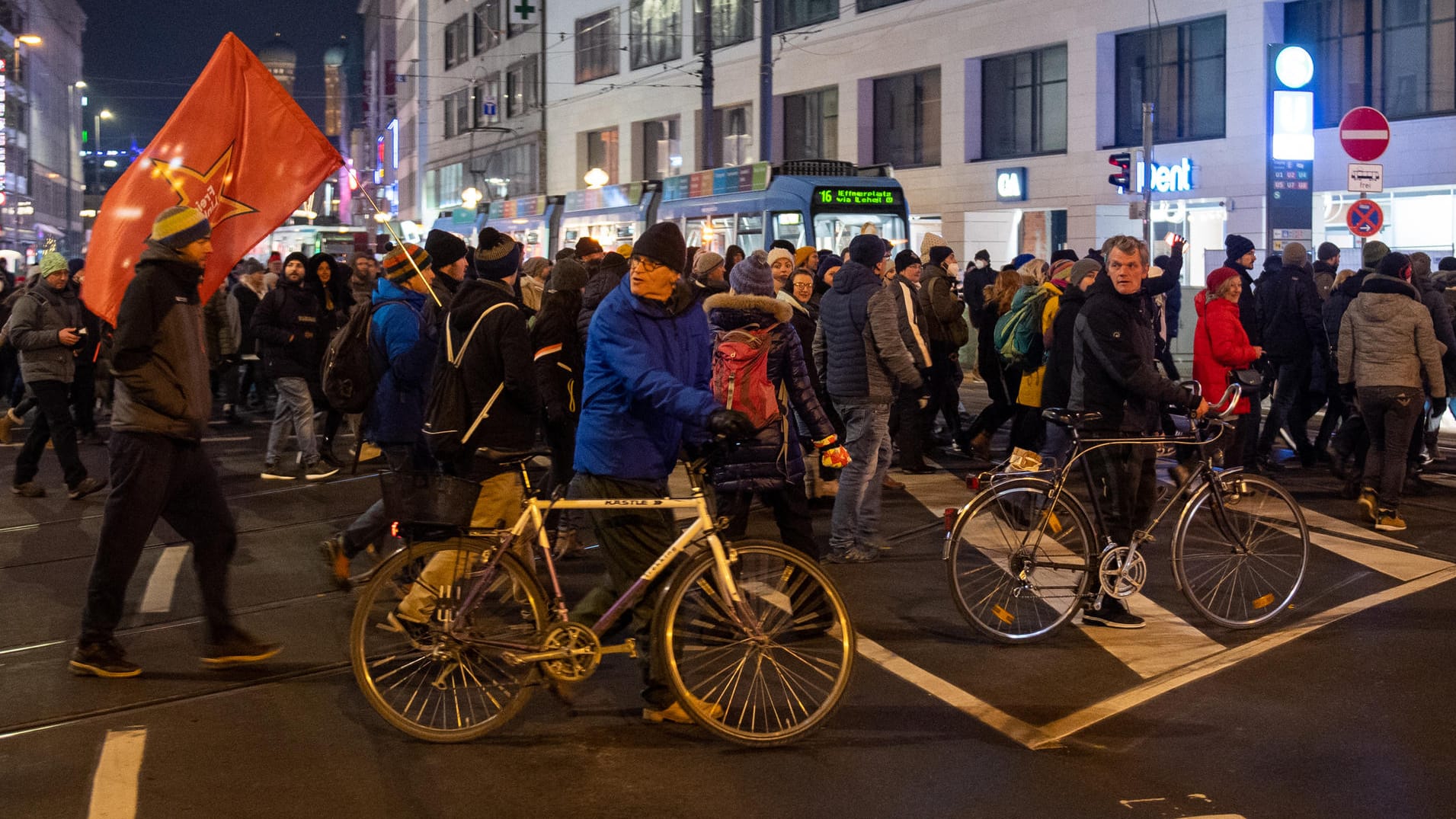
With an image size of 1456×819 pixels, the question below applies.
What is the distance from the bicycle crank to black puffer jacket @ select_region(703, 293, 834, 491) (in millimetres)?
1396

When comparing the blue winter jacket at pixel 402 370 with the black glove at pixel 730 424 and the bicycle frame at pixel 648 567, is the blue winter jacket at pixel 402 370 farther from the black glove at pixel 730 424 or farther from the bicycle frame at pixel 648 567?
the black glove at pixel 730 424

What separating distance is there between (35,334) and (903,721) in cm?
819

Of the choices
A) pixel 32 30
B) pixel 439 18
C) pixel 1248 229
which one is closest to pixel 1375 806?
pixel 1248 229

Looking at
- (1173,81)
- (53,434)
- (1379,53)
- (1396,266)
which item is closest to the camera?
(1396,266)

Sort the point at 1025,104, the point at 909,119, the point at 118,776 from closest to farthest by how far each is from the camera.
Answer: the point at 118,776, the point at 1025,104, the point at 909,119

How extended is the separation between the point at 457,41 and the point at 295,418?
58399 mm

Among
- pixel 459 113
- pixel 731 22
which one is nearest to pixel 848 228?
pixel 731 22

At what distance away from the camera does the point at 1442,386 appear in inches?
379

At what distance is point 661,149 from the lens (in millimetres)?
46188

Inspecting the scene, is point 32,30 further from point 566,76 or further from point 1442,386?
point 1442,386

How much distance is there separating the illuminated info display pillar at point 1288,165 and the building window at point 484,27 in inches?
1603

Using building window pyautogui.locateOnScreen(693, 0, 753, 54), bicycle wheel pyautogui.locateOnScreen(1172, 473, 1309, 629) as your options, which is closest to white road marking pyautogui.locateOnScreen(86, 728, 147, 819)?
bicycle wheel pyautogui.locateOnScreen(1172, 473, 1309, 629)

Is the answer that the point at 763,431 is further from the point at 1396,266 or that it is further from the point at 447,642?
the point at 1396,266

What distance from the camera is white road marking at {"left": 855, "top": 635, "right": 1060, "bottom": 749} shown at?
5590mm
